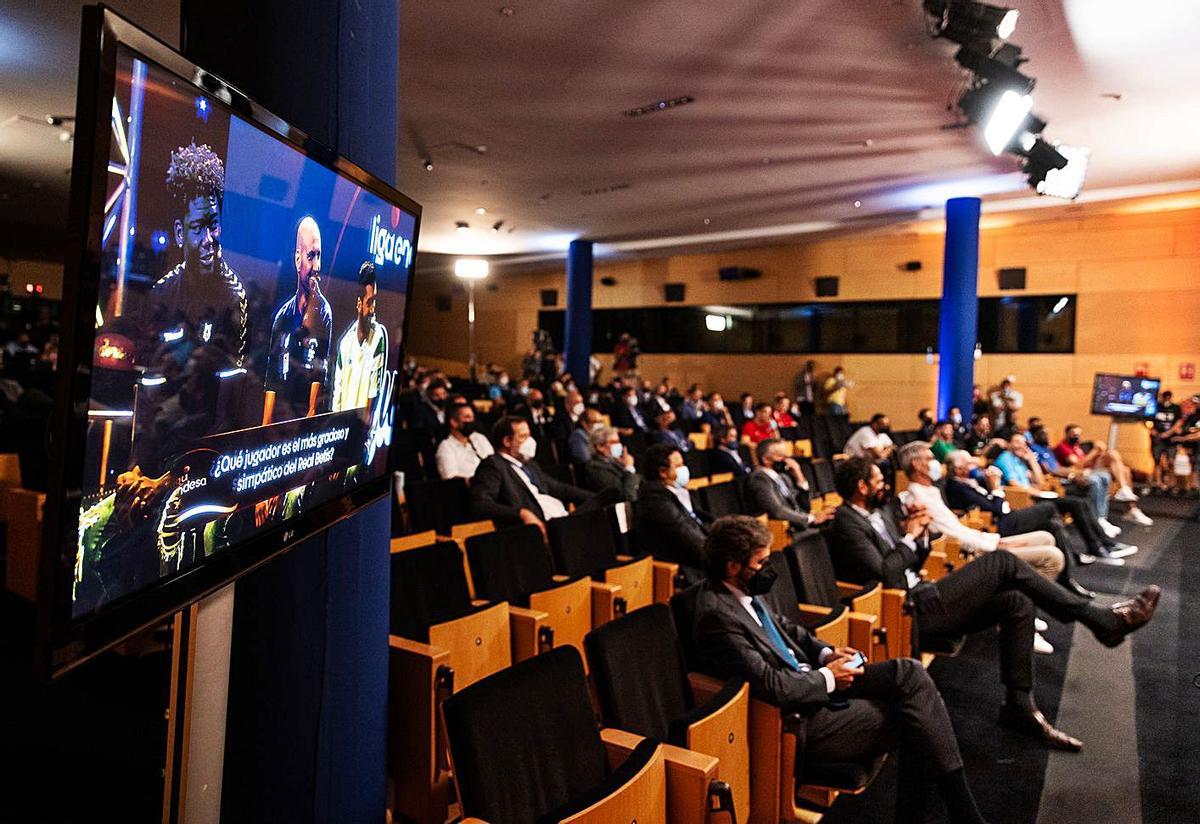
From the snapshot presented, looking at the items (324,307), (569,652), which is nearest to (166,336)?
(324,307)

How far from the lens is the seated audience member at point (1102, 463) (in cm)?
867

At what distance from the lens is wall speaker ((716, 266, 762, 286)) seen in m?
15.4

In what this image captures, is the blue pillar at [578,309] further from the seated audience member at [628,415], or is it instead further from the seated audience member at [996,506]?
the seated audience member at [996,506]

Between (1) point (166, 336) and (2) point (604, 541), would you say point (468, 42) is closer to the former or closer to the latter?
(2) point (604, 541)

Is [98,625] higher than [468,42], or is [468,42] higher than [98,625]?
[468,42]

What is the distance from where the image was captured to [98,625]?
1018mm

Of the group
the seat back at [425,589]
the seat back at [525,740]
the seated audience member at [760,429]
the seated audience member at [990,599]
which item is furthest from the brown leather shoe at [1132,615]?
the seated audience member at [760,429]

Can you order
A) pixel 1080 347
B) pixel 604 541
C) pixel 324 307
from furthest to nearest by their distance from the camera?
pixel 1080 347 < pixel 604 541 < pixel 324 307

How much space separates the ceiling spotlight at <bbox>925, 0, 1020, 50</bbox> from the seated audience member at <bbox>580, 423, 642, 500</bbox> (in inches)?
144

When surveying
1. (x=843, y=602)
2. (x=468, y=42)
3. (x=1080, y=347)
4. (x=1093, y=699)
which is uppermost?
(x=468, y=42)

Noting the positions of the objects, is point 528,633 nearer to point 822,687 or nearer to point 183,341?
point 822,687

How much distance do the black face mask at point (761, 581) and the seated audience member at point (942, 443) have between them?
563cm

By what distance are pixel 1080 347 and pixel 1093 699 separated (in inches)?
406

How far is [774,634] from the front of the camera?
2.76 m
